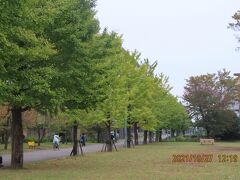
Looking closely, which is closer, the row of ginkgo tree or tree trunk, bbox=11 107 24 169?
the row of ginkgo tree

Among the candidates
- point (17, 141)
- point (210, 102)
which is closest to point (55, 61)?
point (17, 141)

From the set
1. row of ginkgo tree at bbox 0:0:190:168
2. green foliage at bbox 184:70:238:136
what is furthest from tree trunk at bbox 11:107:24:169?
green foliage at bbox 184:70:238:136

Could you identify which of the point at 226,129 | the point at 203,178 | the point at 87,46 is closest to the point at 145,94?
the point at 87,46

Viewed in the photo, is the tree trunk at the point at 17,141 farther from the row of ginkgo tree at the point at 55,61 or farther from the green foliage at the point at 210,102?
the green foliage at the point at 210,102

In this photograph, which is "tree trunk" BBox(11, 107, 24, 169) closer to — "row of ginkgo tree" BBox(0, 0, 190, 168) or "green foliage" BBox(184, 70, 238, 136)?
"row of ginkgo tree" BBox(0, 0, 190, 168)

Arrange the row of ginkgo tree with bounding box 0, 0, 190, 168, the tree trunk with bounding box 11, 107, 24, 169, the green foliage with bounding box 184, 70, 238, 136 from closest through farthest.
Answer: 1. the row of ginkgo tree with bounding box 0, 0, 190, 168
2. the tree trunk with bounding box 11, 107, 24, 169
3. the green foliage with bounding box 184, 70, 238, 136

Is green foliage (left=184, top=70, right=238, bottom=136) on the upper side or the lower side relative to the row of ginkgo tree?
upper

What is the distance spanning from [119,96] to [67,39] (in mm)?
17822

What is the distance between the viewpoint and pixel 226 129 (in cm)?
8531

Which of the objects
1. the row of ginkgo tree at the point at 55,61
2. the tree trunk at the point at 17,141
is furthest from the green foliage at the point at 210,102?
the tree trunk at the point at 17,141

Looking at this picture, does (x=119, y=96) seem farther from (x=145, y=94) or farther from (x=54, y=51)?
(x=54, y=51)

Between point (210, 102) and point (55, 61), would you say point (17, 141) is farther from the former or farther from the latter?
point (210, 102)

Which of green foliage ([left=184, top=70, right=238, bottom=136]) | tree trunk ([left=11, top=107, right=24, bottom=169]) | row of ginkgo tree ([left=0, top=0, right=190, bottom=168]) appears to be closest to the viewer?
row of ginkgo tree ([left=0, top=0, right=190, bottom=168])

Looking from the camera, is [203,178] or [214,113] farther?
[214,113]
